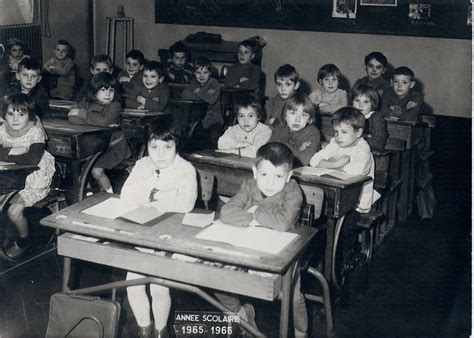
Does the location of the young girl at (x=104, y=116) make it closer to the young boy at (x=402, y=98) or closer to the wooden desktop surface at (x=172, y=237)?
the wooden desktop surface at (x=172, y=237)

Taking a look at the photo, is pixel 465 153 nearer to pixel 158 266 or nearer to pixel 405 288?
pixel 405 288

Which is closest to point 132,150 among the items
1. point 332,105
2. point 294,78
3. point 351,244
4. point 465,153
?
point 294,78

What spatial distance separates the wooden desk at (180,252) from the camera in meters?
1.94

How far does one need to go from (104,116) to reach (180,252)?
2.36 metres

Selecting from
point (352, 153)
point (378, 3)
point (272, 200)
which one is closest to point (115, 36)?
point (378, 3)

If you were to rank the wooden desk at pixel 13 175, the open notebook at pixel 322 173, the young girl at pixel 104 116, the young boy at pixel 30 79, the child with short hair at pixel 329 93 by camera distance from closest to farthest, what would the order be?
the open notebook at pixel 322 173
the wooden desk at pixel 13 175
the young girl at pixel 104 116
the young boy at pixel 30 79
the child with short hair at pixel 329 93

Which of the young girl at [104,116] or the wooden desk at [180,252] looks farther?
the young girl at [104,116]

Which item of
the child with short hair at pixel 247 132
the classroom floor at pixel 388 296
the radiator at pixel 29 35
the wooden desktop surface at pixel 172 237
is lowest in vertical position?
the classroom floor at pixel 388 296

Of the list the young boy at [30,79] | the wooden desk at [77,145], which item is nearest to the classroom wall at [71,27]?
the young boy at [30,79]

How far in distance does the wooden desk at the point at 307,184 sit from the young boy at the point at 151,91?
2.07 metres

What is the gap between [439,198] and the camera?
4.86 metres

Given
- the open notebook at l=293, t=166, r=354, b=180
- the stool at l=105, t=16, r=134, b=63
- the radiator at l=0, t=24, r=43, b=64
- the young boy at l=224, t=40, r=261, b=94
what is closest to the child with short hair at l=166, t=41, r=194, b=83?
the young boy at l=224, t=40, r=261, b=94

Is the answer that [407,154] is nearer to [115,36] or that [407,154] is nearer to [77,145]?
[77,145]

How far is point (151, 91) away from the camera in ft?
17.4
